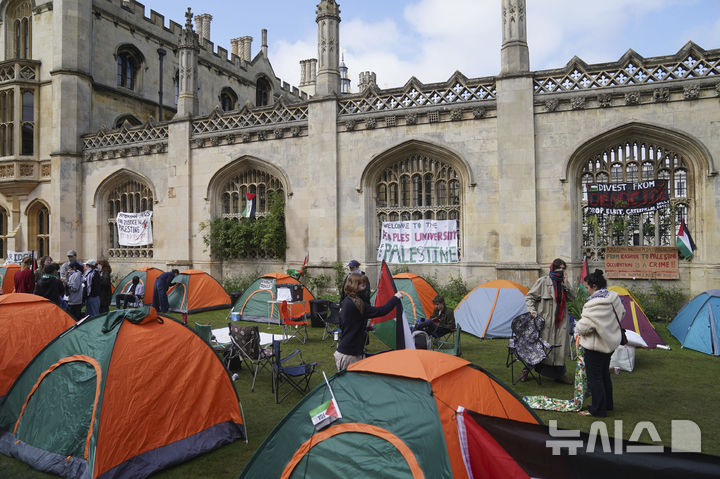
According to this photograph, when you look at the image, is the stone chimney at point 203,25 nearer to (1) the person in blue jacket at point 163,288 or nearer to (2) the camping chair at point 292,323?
(1) the person in blue jacket at point 163,288

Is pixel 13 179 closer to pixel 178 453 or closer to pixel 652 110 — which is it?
pixel 178 453

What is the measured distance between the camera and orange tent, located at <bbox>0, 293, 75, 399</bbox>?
6254 millimetres

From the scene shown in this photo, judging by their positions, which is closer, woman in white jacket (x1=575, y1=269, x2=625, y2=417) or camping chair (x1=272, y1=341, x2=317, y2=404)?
woman in white jacket (x1=575, y1=269, x2=625, y2=417)

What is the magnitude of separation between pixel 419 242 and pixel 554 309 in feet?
26.1

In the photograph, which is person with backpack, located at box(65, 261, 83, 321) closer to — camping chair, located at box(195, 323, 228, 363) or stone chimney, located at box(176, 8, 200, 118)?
camping chair, located at box(195, 323, 228, 363)

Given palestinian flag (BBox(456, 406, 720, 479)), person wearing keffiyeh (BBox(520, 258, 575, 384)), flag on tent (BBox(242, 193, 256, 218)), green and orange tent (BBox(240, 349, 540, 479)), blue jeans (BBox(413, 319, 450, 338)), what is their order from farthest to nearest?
flag on tent (BBox(242, 193, 256, 218)) < blue jeans (BBox(413, 319, 450, 338)) < person wearing keffiyeh (BBox(520, 258, 575, 384)) < green and orange tent (BBox(240, 349, 540, 479)) < palestinian flag (BBox(456, 406, 720, 479))

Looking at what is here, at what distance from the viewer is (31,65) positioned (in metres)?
20.9

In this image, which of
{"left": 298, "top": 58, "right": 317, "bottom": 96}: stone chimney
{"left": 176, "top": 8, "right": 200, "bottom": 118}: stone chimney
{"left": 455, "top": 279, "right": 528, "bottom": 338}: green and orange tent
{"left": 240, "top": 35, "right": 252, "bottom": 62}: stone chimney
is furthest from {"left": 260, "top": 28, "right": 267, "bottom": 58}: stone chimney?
{"left": 455, "top": 279, "right": 528, "bottom": 338}: green and orange tent

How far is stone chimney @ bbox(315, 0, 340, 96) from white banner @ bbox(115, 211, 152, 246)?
9280 mm

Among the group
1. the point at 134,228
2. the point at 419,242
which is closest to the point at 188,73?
the point at 134,228

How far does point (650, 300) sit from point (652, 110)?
195 inches

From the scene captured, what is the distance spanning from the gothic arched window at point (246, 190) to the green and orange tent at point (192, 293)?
3.81 meters

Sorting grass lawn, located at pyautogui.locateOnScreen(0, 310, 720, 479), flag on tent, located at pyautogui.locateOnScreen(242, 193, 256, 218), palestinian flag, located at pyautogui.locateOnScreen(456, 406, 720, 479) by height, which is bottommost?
grass lawn, located at pyautogui.locateOnScreen(0, 310, 720, 479)

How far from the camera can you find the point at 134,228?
65.0 ft
